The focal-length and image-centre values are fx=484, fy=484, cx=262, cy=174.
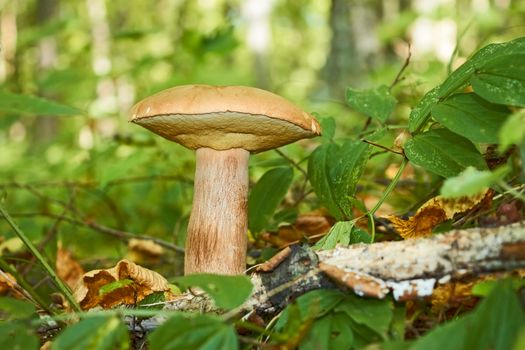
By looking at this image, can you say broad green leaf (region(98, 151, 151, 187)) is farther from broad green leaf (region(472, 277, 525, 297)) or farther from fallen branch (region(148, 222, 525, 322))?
broad green leaf (region(472, 277, 525, 297))

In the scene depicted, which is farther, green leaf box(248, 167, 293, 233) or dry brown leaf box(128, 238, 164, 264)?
dry brown leaf box(128, 238, 164, 264)

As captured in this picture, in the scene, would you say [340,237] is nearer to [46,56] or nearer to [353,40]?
[353,40]

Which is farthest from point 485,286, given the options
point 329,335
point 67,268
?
point 67,268

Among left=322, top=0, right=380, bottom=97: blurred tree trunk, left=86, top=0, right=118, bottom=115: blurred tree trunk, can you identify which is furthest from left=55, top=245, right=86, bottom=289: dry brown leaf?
left=86, top=0, right=118, bottom=115: blurred tree trunk

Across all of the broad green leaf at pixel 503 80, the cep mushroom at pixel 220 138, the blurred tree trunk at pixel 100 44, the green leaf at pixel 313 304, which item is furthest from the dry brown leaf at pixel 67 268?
the blurred tree trunk at pixel 100 44

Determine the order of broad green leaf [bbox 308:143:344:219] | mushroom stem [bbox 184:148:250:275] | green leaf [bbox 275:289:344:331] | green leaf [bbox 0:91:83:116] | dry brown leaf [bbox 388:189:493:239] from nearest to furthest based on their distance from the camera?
green leaf [bbox 275:289:344:331], dry brown leaf [bbox 388:189:493:239], broad green leaf [bbox 308:143:344:219], mushroom stem [bbox 184:148:250:275], green leaf [bbox 0:91:83:116]

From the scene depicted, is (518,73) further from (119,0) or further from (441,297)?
(119,0)
